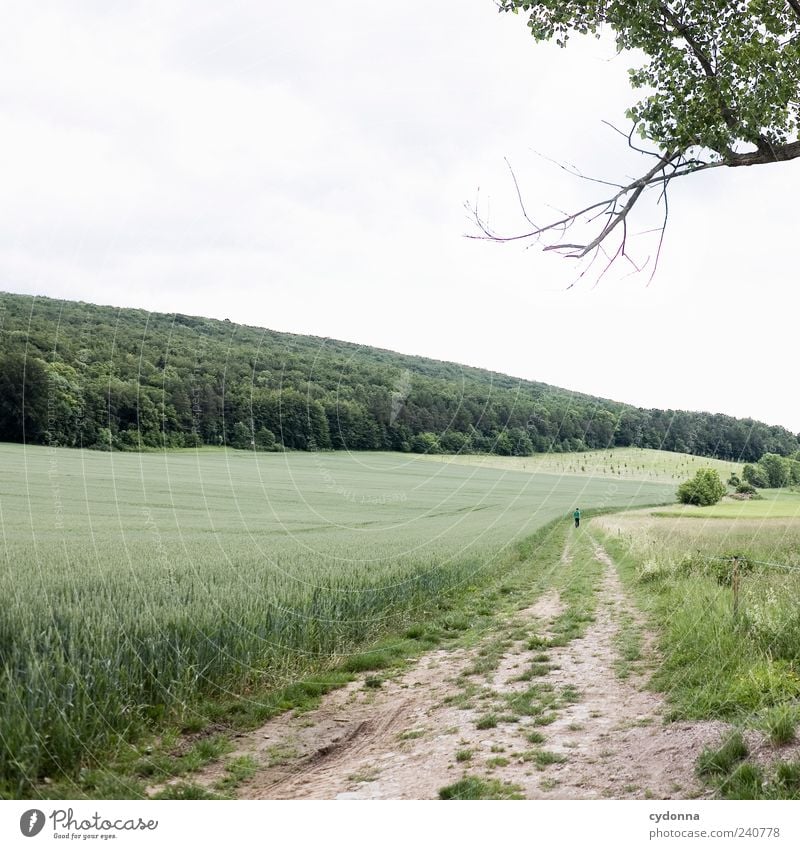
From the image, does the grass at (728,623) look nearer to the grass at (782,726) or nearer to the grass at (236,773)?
the grass at (782,726)

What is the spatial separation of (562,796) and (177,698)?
3969mm

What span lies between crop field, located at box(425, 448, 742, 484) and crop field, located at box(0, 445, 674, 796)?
0.52ft

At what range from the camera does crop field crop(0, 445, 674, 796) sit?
5.18 m

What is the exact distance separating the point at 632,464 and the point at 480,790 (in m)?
3.09

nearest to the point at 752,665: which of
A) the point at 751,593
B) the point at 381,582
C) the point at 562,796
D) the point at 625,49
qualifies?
the point at 751,593

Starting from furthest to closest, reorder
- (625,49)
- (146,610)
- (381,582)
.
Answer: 1. (381,582)
2. (146,610)
3. (625,49)

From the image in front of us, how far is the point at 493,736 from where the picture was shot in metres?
5.69

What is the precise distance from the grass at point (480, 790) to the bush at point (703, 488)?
3132 mm

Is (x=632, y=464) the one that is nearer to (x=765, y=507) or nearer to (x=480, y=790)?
(x=765, y=507)

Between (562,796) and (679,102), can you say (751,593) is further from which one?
(679,102)

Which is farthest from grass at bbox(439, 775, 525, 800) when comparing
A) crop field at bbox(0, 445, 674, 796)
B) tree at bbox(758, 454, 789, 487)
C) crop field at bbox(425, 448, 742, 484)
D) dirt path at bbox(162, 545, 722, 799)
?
tree at bbox(758, 454, 789, 487)

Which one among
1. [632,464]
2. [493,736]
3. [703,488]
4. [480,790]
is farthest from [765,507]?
[480,790]
